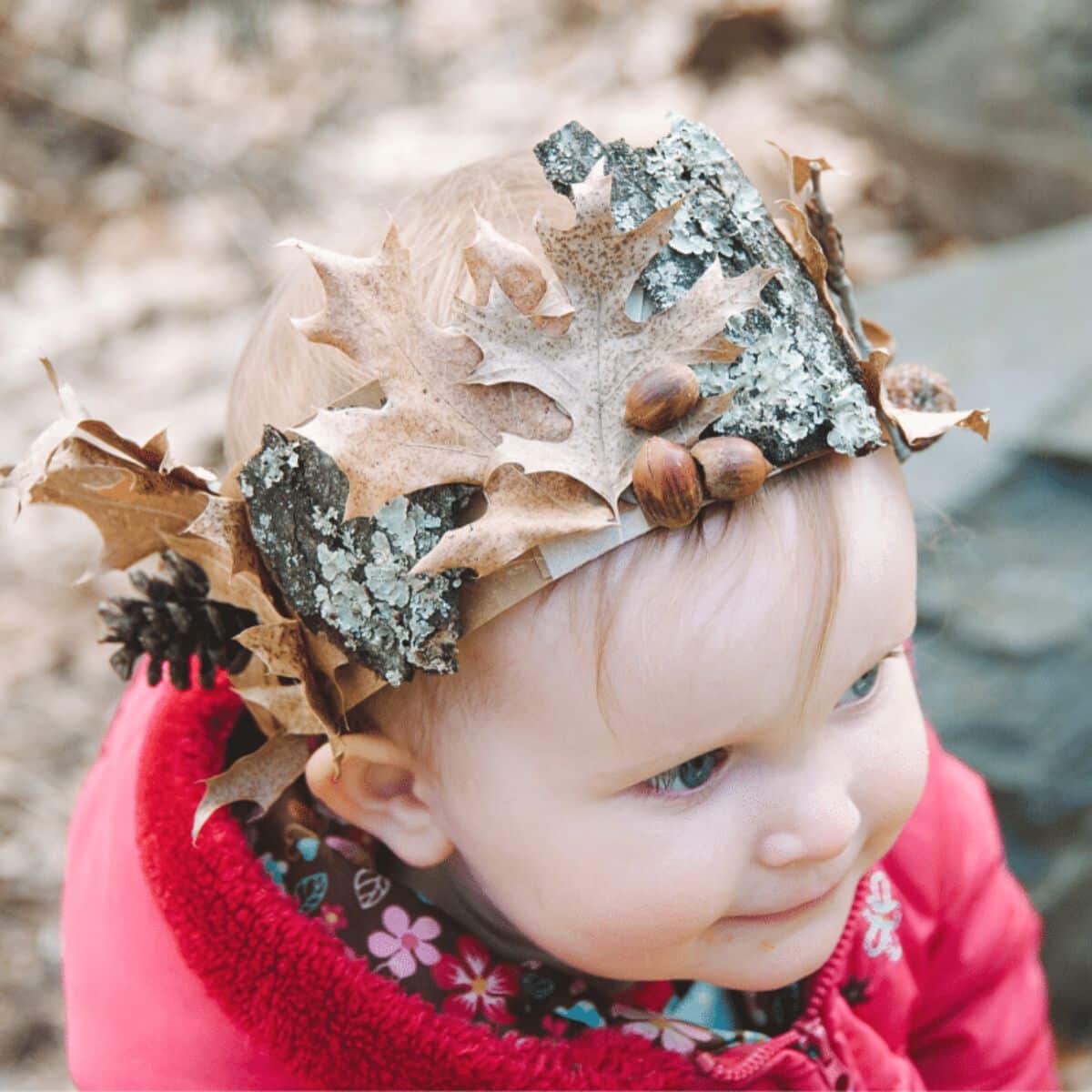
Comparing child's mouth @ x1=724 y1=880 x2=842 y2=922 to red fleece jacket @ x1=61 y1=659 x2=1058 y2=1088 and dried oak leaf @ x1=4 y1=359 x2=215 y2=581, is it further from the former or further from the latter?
dried oak leaf @ x1=4 y1=359 x2=215 y2=581

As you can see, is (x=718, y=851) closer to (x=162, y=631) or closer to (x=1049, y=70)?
(x=162, y=631)

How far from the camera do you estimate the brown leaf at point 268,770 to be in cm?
124

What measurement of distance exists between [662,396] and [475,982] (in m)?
0.66

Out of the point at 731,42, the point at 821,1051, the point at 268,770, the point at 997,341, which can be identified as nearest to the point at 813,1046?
the point at 821,1051

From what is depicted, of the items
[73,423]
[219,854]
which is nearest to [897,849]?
[219,854]

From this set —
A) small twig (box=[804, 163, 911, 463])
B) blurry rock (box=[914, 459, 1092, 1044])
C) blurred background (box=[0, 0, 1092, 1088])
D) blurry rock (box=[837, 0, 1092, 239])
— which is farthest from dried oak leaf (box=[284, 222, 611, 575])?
Answer: blurry rock (box=[837, 0, 1092, 239])

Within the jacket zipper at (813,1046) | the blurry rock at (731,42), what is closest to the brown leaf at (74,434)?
the jacket zipper at (813,1046)

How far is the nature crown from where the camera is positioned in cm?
99

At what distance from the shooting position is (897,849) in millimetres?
1644

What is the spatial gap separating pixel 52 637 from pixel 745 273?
6.74 feet

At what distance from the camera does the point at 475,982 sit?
1.34m

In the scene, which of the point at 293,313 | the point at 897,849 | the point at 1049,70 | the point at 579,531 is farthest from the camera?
the point at 1049,70

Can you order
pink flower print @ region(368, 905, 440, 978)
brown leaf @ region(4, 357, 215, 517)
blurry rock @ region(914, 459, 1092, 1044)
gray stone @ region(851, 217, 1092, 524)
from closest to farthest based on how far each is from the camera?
brown leaf @ region(4, 357, 215, 517), pink flower print @ region(368, 905, 440, 978), blurry rock @ region(914, 459, 1092, 1044), gray stone @ region(851, 217, 1092, 524)

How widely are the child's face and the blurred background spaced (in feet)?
1.56
